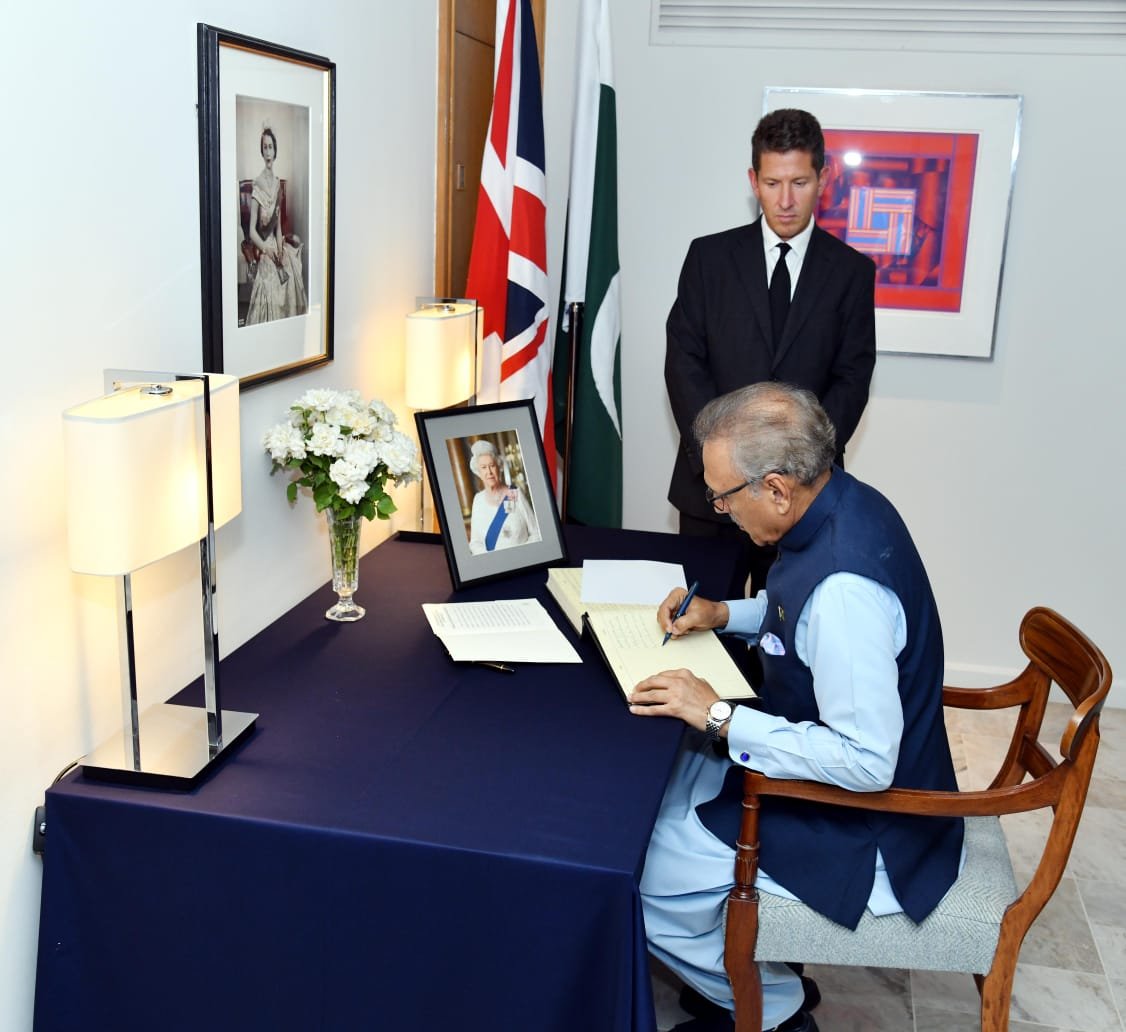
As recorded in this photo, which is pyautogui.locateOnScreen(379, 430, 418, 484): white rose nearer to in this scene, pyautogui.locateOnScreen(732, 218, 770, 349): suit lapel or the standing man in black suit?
the standing man in black suit

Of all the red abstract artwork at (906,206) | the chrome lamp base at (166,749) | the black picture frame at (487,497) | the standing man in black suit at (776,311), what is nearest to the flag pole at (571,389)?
the standing man in black suit at (776,311)

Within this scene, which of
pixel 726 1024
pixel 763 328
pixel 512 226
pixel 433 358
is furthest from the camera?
pixel 512 226

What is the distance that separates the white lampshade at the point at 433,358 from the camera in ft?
10.7

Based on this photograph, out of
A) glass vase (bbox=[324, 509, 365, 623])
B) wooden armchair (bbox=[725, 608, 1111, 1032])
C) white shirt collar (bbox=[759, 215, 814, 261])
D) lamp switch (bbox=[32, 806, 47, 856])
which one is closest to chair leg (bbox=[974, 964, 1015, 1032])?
wooden armchair (bbox=[725, 608, 1111, 1032])

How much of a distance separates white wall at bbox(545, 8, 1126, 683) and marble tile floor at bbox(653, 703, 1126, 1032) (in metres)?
1.09

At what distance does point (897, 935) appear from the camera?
2.09 meters

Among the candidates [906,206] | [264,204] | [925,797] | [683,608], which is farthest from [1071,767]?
[906,206]

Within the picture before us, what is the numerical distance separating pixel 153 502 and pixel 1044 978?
232cm

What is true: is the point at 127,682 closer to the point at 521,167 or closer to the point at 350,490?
the point at 350,490

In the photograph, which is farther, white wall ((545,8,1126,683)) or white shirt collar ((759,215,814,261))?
white wall ((545,8,1126,683))

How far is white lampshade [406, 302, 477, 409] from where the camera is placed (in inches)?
128

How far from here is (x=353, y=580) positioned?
9.00ft

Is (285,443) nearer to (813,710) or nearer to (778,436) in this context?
(778,436)

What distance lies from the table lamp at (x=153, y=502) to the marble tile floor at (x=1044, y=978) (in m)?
1.23
